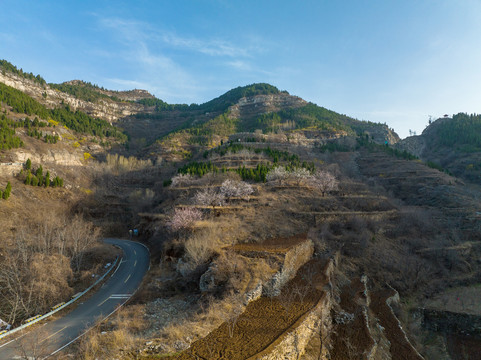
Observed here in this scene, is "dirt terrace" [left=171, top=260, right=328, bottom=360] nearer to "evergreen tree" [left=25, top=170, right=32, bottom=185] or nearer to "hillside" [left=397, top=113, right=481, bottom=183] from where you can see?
"evergreen tree" [left=25, top=170, right=32, bottom=185]

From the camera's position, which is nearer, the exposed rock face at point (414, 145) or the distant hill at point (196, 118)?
the distant hill at point (196, 118)

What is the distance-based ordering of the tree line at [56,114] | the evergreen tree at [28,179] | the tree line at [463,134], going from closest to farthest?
the evergreen tree at [28,179] < the tree line at [56,114] < the tree line at [463,134]

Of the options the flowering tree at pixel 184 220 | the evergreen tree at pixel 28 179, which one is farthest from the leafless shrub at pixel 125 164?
the flowering tree at pixel 184 220

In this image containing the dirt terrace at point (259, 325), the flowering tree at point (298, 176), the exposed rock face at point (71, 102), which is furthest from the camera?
the exposed rock face at point (71, 102)

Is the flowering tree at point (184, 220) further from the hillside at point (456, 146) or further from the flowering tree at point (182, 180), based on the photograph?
the hillside at point (456, 146)

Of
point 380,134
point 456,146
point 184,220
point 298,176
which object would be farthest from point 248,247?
point 380,134

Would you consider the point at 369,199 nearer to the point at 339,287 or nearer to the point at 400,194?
the point at 400,194

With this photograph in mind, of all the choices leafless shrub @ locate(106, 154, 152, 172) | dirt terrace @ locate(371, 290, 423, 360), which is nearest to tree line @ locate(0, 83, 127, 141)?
leafless shrub @ locate(106, 154, 152, 172)
